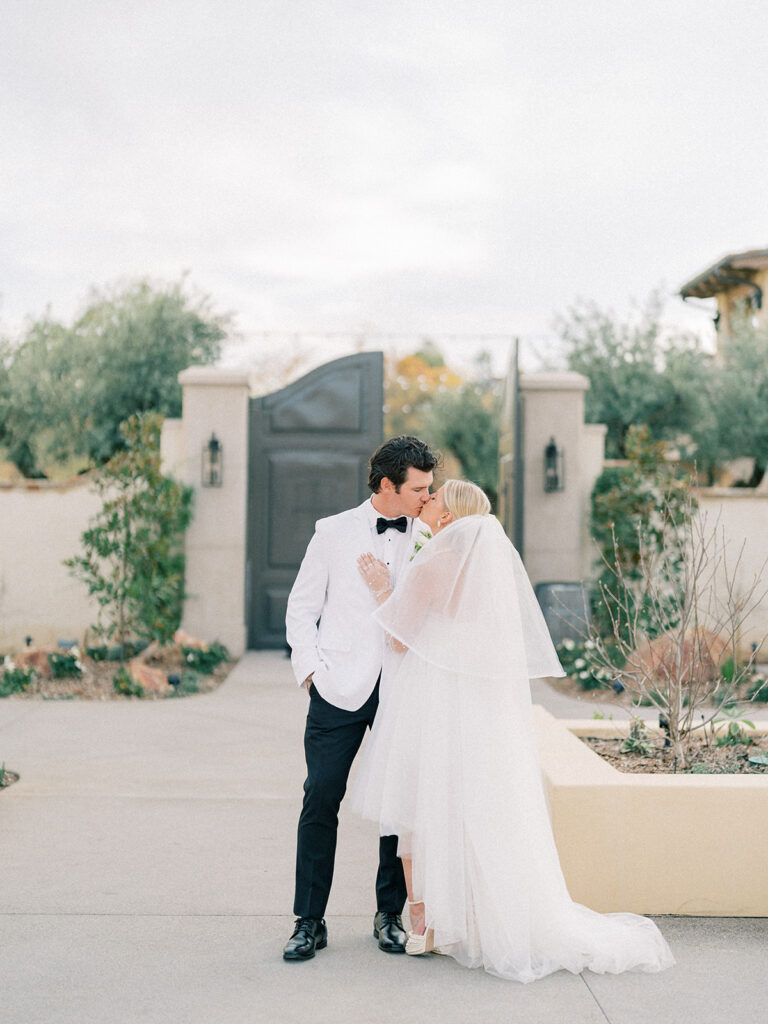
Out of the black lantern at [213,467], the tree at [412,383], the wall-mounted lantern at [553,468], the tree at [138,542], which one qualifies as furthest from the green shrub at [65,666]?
the tree at [412,383]

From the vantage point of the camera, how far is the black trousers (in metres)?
3.63

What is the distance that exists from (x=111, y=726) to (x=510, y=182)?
14.2 meters

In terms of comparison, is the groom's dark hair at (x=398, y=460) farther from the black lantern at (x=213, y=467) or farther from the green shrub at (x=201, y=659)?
the black lantern at (x=213, y=467)

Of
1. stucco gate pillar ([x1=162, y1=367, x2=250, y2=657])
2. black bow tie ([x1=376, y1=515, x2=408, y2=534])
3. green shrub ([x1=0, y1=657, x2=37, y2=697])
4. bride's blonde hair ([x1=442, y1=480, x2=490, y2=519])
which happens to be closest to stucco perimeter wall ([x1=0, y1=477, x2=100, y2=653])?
stucco gate pillar ([x1=162, y1=367, x2=250, y2=657])

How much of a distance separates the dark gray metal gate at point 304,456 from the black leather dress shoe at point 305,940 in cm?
740

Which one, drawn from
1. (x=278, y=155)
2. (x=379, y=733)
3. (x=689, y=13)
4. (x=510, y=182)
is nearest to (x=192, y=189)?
(x=278, y=155)

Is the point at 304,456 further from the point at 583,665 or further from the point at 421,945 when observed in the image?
the point at 421,945

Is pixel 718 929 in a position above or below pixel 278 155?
below

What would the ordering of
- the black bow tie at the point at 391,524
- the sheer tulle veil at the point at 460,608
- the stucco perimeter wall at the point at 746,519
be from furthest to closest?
the stucco perimeter wall at the point at 746,519 < the black bow tie at the point at 391,524 < the sheer tulle veil at the point at 460,608

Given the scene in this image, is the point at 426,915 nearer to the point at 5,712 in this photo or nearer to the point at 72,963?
the point at 72,963

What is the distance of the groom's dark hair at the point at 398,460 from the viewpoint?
3676 mm

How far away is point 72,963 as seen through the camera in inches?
134

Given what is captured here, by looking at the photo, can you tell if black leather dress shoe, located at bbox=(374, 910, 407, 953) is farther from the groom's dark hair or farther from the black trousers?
Answer: the groom's dark hair

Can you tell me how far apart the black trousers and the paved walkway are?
0.68 feet
